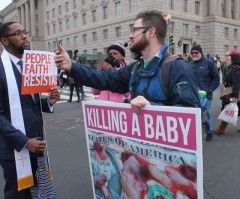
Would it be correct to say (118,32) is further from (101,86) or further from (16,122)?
(16,122)

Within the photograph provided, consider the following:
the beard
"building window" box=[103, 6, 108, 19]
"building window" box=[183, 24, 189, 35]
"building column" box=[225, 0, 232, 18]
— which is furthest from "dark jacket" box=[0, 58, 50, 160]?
"building column" box=[225, 0, 232, 18]

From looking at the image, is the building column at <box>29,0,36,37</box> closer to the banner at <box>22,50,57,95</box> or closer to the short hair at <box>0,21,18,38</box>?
the short hair at <box>0,21,18,38</box>

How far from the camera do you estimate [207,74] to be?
22.0 feet

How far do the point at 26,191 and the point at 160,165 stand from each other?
133 cm

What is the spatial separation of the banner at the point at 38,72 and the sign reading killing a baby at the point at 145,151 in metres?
0.45

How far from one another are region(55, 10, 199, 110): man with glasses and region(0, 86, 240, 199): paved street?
1.87 m

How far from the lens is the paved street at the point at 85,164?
4.18 meters

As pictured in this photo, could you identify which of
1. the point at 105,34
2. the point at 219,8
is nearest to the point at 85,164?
the point at 105,34

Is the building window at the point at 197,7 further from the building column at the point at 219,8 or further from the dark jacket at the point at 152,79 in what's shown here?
the dark jacket at the point at 152,79

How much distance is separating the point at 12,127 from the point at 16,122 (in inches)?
2.2

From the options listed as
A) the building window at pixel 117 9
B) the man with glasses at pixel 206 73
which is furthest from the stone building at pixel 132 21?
the man with glasses at pixel 206 73

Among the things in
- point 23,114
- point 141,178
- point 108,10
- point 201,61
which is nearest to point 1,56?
point 23,114

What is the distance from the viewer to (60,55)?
248cm

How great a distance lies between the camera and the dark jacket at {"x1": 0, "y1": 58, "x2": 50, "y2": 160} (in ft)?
8.50
